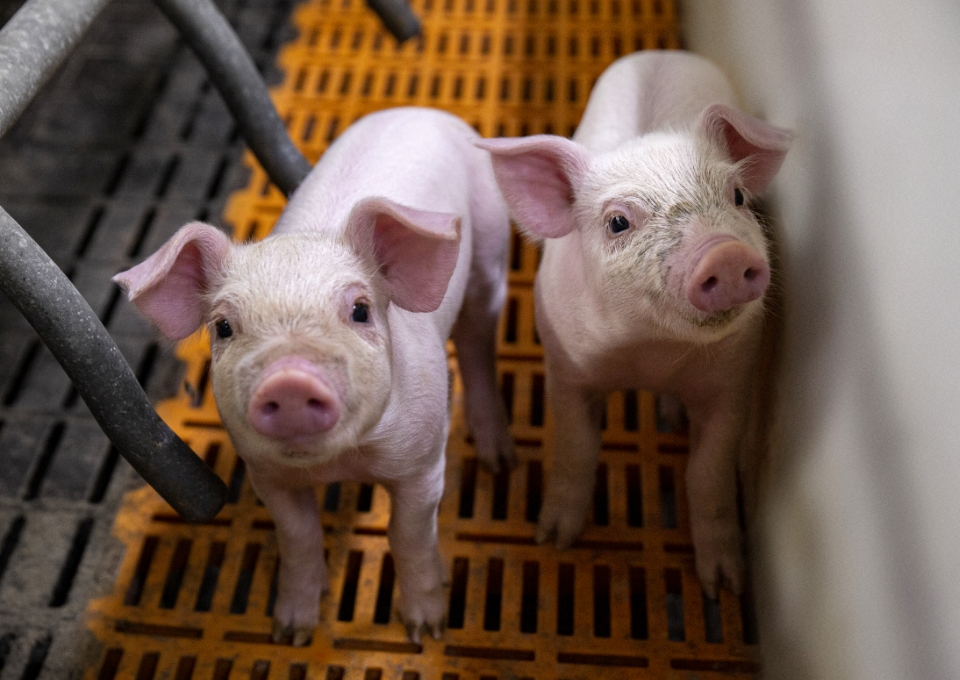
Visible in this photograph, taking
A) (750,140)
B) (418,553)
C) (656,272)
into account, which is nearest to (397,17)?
(750,140)

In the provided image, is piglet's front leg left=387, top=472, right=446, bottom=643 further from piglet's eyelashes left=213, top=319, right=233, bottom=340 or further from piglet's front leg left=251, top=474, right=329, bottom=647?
piglet's eyelashes left=213, top=319, right=233, bottom=340

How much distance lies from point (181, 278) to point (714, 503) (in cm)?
107

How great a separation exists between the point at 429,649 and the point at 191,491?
1.78 feet

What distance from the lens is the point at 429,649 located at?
162 centimetres

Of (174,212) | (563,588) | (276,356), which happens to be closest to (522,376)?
(563,588)

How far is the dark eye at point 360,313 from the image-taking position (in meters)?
1.28

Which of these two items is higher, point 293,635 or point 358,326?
point 358,326

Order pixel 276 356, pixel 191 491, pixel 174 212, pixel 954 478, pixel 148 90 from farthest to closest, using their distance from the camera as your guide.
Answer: pixel 148 90
pixel 174 212
pixel 191 491
pixel 276 356
pixel 954 478

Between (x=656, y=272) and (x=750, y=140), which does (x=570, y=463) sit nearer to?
(x=656, y=272)

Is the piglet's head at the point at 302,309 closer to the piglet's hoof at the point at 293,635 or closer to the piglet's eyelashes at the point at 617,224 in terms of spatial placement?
the piglet's eyelashes at the point at 617,224

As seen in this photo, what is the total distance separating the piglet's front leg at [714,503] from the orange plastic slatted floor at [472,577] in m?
0.05

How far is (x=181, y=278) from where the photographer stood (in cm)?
134

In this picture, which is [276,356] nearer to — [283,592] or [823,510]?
[283,592]

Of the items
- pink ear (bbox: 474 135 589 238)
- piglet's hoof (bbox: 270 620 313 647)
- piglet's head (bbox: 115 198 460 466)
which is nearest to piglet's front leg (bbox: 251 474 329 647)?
piglet's hoof (bbox: 270 620 313 647)
